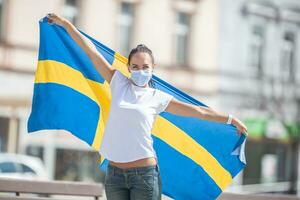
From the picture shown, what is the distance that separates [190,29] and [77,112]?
75.0 ft

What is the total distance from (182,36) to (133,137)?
2450cm

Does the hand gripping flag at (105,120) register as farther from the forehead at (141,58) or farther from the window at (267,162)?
the window at (267,162)

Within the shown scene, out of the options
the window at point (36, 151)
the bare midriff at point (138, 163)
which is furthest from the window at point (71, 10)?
the bare midriff at point (138, 163)

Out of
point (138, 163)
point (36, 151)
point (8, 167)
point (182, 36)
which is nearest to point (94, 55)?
point (138, 163)

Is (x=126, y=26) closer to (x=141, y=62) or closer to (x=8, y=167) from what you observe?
(x=8, y=167)

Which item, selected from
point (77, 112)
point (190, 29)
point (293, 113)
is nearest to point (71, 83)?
point (77, 112)

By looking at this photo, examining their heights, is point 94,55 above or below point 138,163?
above

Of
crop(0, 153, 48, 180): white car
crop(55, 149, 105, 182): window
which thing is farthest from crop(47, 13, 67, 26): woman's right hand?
crop(55, 149, 105, 182): window

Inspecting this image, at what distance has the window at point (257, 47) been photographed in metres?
32.0

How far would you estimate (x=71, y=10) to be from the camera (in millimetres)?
26562

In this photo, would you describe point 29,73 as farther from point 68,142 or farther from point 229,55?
point 229,55

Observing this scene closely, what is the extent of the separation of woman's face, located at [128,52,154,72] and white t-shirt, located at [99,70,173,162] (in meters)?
0.16

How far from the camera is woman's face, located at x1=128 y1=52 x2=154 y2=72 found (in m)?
5.75

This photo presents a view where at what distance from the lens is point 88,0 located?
2683 cm
